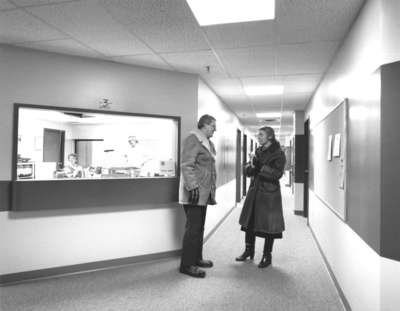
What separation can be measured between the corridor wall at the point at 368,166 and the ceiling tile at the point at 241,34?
642 millimetres

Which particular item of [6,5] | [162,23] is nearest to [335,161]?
[162,23]

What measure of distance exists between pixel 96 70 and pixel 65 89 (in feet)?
1.29

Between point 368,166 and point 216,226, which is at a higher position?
point 368,166

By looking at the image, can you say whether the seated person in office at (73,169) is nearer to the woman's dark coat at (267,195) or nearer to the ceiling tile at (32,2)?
the ceiling tile at (32,2)

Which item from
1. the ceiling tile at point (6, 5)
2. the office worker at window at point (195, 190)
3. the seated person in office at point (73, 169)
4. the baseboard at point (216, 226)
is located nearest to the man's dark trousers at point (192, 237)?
the office worker at window at point (195, 190)

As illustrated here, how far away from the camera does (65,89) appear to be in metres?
2.93

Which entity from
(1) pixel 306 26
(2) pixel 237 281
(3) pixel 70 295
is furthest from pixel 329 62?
(3) pixel 70 295

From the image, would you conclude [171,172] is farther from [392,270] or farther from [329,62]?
[392,270]

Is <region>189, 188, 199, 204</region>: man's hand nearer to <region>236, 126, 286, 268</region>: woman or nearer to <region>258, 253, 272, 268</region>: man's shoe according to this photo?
<region>236, 126, 286, 268</region>: woman

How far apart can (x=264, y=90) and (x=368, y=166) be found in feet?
9.86

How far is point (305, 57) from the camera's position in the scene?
2990mm

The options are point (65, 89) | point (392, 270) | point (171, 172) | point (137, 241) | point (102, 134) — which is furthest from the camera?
point (102, 134)

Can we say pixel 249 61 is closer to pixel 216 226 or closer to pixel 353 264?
pixel 353 264

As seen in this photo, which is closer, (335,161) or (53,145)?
(335,161)
